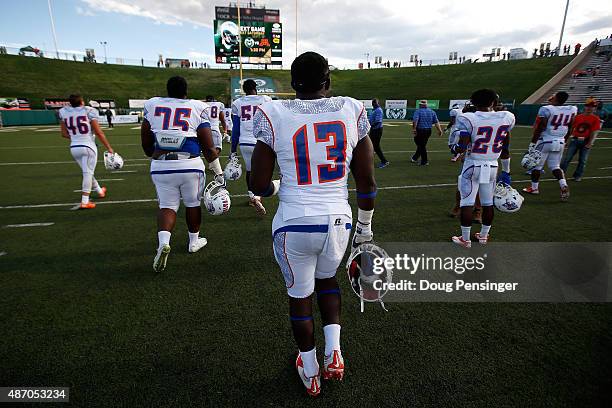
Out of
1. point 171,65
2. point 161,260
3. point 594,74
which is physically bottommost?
point 161,260

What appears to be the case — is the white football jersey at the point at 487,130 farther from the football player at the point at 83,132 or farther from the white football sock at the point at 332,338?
the football player at the point at 83,132

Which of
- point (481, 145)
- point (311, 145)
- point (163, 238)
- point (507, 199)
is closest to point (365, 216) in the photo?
point (311, 145)

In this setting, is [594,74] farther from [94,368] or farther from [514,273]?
[94,368]

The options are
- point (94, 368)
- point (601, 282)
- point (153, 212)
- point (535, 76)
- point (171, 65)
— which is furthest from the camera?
point (171, 65)

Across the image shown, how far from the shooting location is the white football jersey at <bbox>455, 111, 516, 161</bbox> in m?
4.38

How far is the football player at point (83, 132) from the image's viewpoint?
6372mm

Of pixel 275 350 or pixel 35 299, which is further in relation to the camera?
pixel 35 299

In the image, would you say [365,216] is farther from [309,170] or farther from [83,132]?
[83,132]

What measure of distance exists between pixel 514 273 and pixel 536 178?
15.6 feet

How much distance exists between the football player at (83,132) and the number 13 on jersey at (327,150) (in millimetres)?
5741

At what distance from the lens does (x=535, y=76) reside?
43469mm

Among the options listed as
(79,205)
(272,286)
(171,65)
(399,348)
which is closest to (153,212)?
(79,205)

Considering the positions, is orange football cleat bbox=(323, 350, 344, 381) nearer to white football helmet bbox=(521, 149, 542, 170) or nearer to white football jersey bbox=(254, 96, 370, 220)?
white football jersey bbox=(254, 96, 370, 220)

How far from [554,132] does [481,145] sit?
4.19 meters
